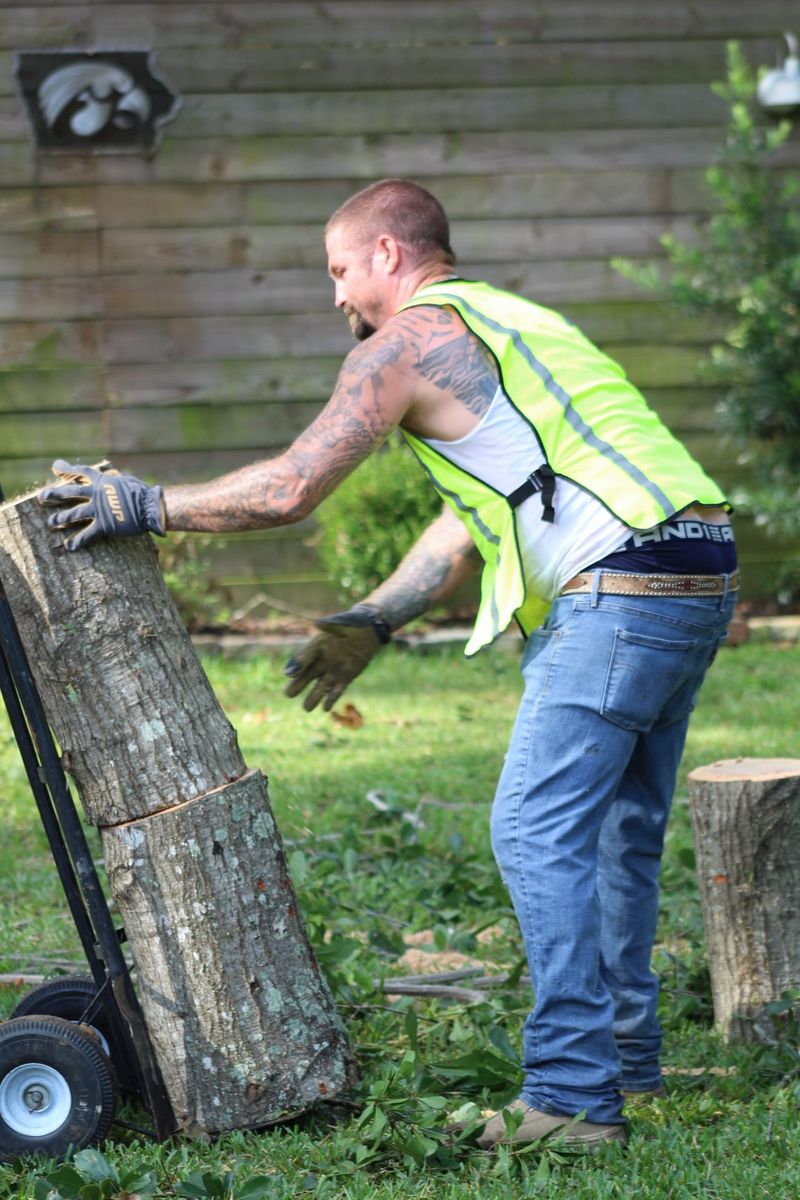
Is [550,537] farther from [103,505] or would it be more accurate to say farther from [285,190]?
[285,190]

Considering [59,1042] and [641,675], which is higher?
[641,675]

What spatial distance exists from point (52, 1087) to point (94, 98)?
664 centimetres

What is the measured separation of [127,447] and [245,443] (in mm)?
695

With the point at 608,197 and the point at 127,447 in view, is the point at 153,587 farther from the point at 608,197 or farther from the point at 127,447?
the point at 608,197

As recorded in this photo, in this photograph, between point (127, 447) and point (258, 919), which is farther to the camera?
point (127, 447)

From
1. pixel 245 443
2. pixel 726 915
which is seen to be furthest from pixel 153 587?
pixel 245 443

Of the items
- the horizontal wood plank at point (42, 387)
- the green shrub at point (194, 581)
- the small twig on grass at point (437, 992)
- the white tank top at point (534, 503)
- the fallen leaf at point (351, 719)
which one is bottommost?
the small twig on grass at point (437, 992)

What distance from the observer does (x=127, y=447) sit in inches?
328

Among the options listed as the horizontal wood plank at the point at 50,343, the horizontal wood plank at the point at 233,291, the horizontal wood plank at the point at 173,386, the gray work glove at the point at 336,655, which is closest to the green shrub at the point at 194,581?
the horizontal wood plank at the point at 173,386

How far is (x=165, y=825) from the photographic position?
2855mm

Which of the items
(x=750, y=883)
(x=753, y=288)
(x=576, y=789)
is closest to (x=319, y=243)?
(x=753, y=288)

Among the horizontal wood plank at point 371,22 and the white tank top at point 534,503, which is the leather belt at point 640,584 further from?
the horizontal wood plank at point 371,22

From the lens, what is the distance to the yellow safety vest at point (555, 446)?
9.26 ft

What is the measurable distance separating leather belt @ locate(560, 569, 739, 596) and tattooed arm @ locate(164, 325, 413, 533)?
1.65 feet
